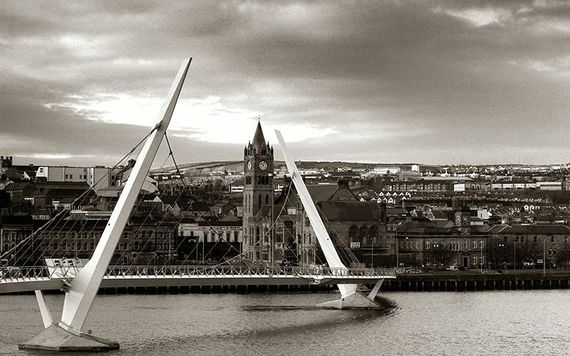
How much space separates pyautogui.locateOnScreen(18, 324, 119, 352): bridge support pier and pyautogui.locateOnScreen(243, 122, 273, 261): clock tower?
55.1 meters

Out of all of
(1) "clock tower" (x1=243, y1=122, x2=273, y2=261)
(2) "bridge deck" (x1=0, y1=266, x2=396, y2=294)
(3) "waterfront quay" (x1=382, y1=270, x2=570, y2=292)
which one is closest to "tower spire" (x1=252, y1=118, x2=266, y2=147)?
(1) "clock tower" (x1=243, y1=122, x2=273, y2=261)

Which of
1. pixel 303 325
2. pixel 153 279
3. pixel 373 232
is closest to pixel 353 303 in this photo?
pixel 303 325

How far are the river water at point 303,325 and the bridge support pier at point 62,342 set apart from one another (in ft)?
1.91

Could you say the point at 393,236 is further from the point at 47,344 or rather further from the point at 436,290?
the point at 47,344

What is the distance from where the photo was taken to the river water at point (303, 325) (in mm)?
41375

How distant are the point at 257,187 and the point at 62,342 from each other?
5824 cm

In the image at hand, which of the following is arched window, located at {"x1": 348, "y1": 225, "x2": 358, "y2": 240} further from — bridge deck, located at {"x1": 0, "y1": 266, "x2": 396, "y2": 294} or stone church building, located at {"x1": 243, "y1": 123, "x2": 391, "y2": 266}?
bridge deck, located at {"x1": 0, "y1": 266, "x2": 396, "y2": 294}

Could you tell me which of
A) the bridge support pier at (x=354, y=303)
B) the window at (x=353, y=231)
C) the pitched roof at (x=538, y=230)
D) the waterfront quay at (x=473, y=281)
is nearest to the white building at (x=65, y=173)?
the window at (x=353, y=231)

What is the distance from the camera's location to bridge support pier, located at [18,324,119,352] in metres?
37.0

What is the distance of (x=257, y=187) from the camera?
9494cm

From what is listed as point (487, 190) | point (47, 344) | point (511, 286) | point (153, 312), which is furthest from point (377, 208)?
point (487, 190)

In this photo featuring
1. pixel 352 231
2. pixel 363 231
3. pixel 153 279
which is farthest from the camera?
pixel 363 231

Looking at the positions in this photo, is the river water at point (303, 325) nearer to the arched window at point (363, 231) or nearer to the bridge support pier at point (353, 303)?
the bridge support pier at point (353, 303)

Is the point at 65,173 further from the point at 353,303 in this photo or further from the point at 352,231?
the point at 353,303
